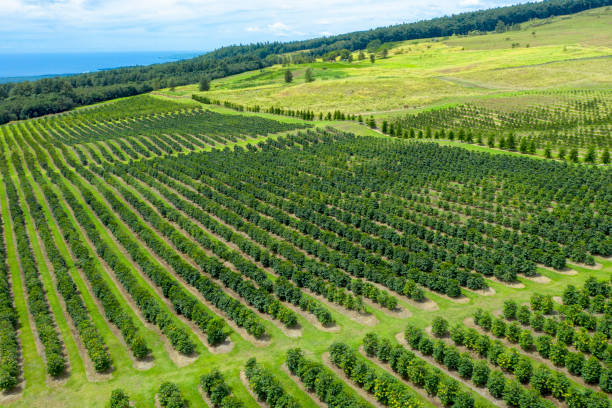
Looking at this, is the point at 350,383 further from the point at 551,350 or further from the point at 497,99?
the point at 497,99

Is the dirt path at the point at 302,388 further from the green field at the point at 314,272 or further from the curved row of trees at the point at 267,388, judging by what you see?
the curved row of trees at the point at 267,388

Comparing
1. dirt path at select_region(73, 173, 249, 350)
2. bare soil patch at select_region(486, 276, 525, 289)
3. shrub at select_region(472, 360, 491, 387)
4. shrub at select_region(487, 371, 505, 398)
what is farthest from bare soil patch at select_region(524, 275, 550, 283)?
dirt path at select_region(73, 173, 249, 350)

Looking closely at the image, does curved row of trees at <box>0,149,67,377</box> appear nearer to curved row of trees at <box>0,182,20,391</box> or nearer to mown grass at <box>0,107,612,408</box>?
mown grass at <box>0,107,612,408</box>

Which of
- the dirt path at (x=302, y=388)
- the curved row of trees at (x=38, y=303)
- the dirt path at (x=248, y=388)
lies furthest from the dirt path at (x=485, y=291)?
the curved row of trees at (x=38, y=303)

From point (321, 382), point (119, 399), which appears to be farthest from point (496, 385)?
point (119, 399)

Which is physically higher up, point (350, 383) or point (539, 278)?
point (350, 383)
